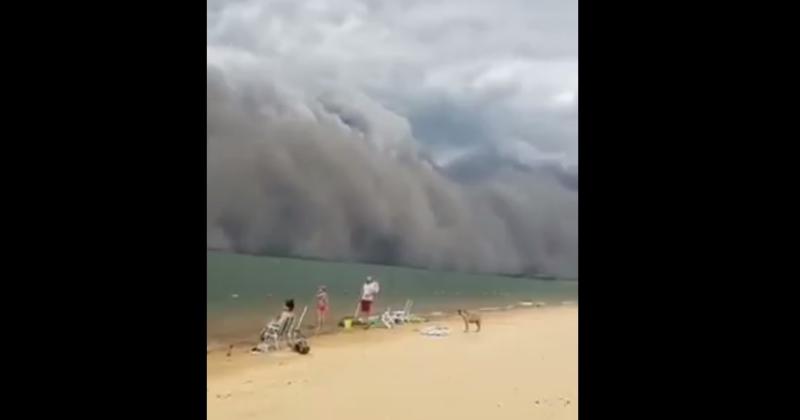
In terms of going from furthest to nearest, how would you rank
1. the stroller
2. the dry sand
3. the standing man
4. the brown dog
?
the brown dog < the standing man < the stroller < the dry sand

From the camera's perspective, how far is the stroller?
309 centimetres

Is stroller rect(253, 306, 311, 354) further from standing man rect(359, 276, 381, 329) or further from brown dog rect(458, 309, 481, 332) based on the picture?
brown dog rect(458, 309, 481, 332)

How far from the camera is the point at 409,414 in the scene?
8.78 feet

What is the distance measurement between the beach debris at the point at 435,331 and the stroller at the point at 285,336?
64 cm

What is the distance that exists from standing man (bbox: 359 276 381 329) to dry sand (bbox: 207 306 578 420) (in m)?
0.09

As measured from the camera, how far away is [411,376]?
3141mm

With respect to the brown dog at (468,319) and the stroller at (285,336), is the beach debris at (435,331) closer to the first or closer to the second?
the brown dog at (468,319)

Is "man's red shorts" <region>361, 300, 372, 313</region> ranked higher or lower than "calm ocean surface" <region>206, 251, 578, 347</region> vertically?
lower

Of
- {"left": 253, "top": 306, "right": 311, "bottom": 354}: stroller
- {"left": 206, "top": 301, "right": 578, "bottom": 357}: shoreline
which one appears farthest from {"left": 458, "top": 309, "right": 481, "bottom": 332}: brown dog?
{"left": 253, "top": 306, "right": 311, "bottom": 354}: stroller

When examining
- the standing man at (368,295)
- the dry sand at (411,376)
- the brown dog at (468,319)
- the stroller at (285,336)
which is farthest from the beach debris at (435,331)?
the stroller at (285,336)

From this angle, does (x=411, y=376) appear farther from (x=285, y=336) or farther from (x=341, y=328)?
(x=285, y=336)
